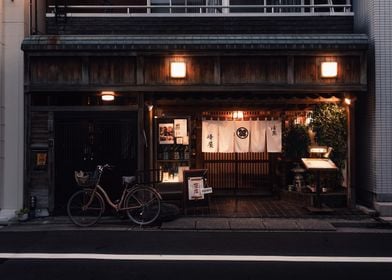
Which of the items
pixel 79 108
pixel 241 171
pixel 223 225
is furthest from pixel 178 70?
pixel 241 171

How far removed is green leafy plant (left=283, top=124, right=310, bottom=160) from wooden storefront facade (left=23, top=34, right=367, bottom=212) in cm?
154

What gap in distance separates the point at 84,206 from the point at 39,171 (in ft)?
6.37

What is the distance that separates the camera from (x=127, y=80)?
473 inches

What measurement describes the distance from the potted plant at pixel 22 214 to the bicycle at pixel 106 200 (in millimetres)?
1430

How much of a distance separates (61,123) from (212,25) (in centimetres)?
488

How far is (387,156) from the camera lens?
11.9 metres

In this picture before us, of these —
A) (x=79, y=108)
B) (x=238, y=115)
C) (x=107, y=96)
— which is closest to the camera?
(x=79, y=108)

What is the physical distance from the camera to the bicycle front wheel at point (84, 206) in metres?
11.1

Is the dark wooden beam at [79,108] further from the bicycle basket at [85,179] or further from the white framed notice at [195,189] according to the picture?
the white framed notice at [195,189]

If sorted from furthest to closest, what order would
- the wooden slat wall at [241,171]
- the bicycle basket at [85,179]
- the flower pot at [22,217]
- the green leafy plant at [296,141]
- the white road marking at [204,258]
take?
the wooden slat wall at [241,171] < the green leafy plant at [296,141] < the flower pot at [22,217] < the bicycle basket at [85,179] < the white road marking at [204,258]

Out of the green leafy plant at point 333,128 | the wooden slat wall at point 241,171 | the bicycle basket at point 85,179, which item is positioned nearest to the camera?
the bicycle basket at point 85,179

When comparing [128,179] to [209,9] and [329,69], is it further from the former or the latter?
[209,9]

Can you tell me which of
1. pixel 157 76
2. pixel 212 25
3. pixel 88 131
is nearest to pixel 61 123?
pixel 88 131

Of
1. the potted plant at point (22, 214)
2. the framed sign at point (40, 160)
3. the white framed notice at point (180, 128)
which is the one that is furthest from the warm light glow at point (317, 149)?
the potted plant at point (22, 214)
